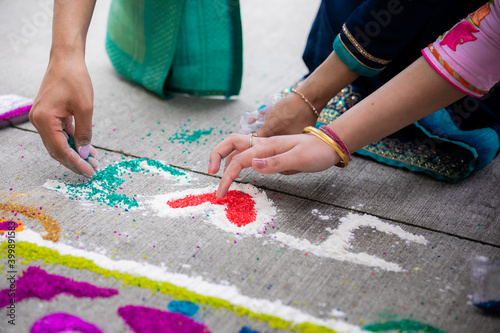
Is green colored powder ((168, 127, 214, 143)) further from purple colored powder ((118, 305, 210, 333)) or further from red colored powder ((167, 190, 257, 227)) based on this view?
purple colored powder ((118, 305, 210, 333))

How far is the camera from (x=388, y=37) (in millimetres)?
1141

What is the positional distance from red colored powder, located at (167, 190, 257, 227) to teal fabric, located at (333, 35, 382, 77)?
1.45ft

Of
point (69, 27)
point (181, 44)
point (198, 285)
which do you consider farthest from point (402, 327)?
point (181, 44)

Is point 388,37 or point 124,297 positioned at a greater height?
point 388,37

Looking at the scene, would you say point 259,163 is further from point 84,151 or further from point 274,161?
point 84,151

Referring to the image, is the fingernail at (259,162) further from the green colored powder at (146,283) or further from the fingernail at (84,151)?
the fingernail at (84,151)

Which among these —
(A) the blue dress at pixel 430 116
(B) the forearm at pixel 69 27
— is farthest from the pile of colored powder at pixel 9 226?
(A) the blue dress at pixel 430 116

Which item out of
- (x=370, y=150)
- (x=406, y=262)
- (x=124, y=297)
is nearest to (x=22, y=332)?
(x=124, y=297)

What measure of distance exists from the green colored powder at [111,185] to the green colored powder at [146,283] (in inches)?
7.0

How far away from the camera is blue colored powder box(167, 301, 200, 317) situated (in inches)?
30.5

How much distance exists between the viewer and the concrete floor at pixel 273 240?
0.79 m

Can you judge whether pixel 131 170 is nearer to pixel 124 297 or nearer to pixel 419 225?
pixel 124 297

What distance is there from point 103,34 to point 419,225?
1628mm

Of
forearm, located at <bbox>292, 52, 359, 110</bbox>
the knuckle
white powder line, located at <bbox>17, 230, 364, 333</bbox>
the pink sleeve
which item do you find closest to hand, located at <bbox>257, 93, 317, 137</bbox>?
forearm, located at <bbox>292, 52, 359, 110</bbox>
